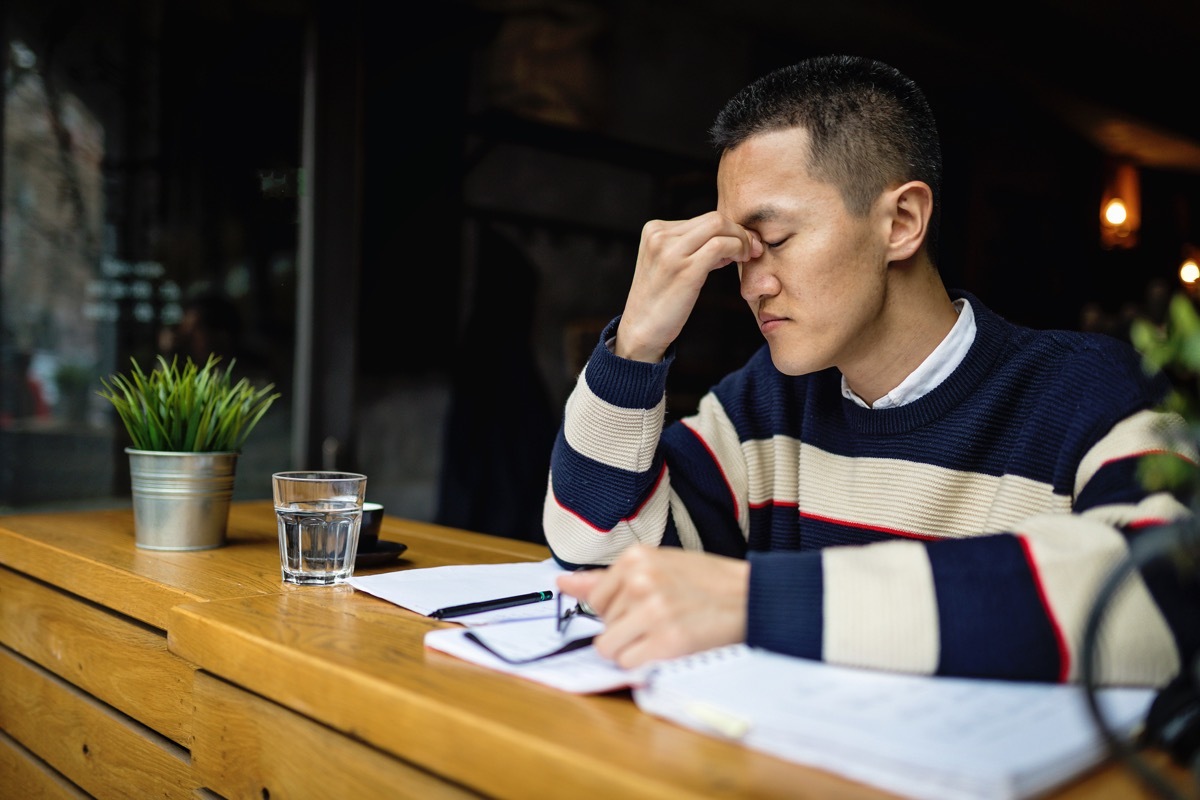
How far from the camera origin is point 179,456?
1345mm

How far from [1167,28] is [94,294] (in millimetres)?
3494

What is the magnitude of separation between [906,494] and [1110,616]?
47cm

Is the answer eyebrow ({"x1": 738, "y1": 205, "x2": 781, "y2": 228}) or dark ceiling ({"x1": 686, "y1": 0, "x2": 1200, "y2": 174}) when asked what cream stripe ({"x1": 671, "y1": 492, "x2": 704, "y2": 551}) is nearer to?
eyebrow ({"x1": 738, "y1": 205, "x2": 781, "y2": 228})

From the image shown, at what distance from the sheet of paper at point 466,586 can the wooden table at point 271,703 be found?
0.08 ft

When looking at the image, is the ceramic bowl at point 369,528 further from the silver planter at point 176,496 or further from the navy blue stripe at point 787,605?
the navy blue stripe at point 787,605

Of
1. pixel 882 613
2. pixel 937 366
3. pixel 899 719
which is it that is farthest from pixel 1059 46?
pixel 899 719

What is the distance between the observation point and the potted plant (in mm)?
1359

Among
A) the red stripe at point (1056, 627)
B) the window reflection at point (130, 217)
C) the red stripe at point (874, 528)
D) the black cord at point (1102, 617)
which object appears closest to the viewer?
the black cord at point (1102, 617)

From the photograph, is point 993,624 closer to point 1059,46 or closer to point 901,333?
point 901,333

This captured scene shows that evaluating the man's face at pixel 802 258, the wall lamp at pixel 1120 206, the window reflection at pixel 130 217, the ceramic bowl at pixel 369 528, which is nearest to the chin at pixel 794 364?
the man's face at pixel 802 258

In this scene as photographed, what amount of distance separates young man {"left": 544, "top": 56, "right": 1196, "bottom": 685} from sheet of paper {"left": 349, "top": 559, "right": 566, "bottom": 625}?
76 mm

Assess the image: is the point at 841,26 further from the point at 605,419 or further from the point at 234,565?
the point at 234,565

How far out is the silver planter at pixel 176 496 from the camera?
4.45 feet

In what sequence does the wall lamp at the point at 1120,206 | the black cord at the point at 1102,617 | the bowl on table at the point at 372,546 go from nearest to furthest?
the black cord at the point at 1102,617, the bowl on table at the point at 372,546, the wall lamp at the point at 1120,206
